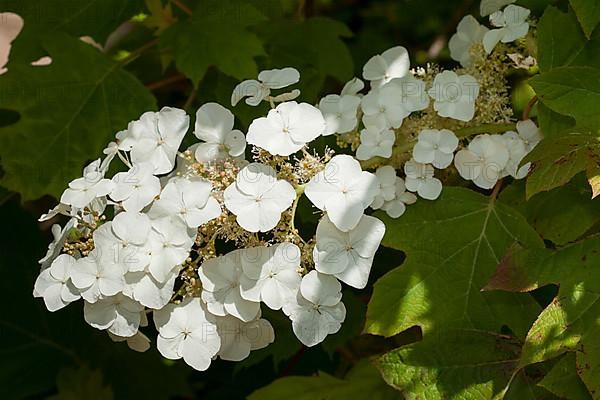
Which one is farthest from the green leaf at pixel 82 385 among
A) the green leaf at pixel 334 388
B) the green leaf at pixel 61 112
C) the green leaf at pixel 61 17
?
the green leaf at pixel 61 17

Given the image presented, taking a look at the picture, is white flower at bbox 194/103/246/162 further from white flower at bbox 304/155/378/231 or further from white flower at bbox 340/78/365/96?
white flower at bbox 340/78/365/96

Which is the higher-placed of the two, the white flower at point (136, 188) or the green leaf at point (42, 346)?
the white flower at point (136, 188)

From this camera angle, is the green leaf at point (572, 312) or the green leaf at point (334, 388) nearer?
the green leaf at point (572, 312)

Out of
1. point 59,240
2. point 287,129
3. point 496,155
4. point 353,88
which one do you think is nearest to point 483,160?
point 496,155

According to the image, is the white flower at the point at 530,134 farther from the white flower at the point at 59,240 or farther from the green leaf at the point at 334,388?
the white flower at the point at 59,240

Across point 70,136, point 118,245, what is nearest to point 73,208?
point 118,245

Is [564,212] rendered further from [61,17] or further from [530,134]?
[61,17]

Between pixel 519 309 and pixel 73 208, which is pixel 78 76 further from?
pixel 519 309
